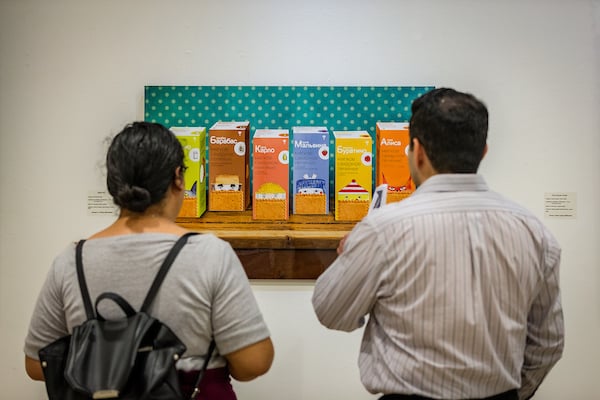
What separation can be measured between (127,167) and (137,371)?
0.50 metres

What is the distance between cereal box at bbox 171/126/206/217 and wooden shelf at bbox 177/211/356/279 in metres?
0.05

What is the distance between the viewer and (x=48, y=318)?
137 cm

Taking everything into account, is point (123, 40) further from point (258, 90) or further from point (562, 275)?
point (562, 275)

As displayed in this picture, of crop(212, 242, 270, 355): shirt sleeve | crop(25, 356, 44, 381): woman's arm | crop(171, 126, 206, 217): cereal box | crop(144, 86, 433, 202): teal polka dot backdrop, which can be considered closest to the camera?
crop(212, 242, 270, 355): shirt sleeve

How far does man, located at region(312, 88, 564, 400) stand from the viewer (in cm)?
129

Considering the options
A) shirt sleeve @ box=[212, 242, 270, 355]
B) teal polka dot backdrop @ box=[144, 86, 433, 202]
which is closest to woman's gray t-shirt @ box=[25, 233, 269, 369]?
shirt sleeve @ box=[212, 242, 270, 355]

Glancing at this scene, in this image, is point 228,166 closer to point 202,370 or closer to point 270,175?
point 270,175

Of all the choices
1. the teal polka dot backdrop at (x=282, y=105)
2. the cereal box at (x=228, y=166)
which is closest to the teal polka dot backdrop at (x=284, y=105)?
the teal polka dot backdrop at (x=282, y=105)

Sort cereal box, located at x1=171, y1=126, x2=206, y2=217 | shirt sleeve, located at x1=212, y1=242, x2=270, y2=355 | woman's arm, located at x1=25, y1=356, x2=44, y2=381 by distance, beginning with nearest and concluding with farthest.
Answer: shirt sleeve, located at x1=212, y1=242, x2=270, y2=355 < woman's arm, located at x1=25, y1=356, x2=44, y2=381 < cereal box, located at x1=171, y1=126, x2=206, y2=217

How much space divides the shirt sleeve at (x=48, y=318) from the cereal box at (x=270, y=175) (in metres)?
1.01

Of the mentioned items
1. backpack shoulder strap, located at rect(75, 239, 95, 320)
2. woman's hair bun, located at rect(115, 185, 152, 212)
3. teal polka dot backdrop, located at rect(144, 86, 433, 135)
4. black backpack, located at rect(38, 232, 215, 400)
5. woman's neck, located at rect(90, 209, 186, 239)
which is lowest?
black backpack, located at rect(38, 232, 215, 400)

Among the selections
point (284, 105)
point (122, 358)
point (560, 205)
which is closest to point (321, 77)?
point (284, 105)

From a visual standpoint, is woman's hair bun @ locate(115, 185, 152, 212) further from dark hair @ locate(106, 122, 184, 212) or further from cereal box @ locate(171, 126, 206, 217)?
cereal box @ locate(171, 126, 206, 217)

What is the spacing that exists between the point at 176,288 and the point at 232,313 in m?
0.15
